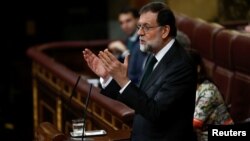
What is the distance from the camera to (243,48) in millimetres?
4160

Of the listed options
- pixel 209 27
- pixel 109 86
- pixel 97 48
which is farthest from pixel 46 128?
pixel 97 48

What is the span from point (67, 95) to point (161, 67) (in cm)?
230

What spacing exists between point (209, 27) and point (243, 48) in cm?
74

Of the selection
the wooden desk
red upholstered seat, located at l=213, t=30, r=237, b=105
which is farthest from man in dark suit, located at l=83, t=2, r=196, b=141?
red upholstered seat, located at l=213, t=30, r=237, b=105

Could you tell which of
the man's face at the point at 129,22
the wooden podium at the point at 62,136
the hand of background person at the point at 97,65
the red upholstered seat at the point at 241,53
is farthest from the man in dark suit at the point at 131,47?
the hand of background person at the point at 97,65

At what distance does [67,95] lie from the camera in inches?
194

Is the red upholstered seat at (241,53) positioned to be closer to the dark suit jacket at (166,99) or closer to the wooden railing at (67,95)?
the wooden railing at (67,95)

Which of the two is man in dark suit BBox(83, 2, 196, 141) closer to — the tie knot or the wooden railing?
the tie knot

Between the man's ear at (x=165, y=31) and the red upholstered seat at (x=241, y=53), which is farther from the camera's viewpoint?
the red upholstered seat at (x=241, y=53)

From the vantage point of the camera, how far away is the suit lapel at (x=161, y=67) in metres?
2.71

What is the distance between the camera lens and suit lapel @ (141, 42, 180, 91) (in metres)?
2.71

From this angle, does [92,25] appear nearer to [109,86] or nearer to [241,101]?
[241,101]

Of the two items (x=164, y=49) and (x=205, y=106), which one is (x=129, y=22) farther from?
(x=164, y=49)

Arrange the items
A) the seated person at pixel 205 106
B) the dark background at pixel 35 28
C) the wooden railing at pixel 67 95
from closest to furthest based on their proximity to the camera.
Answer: the seated person at pixel 205 106 < the wooden railing at pixel 67 95 < the dark background at pixel 35 28
